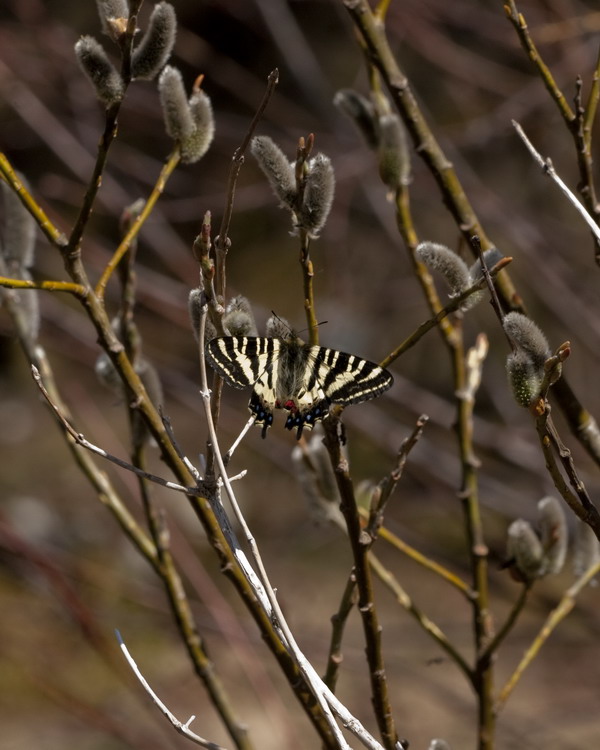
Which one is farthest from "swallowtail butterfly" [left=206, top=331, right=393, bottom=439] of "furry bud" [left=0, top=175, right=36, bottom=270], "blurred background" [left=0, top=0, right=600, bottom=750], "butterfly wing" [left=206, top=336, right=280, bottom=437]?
"blurred background" [left=0, top=0, right=600, bottom=750]

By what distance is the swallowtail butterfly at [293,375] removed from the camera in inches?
39.2

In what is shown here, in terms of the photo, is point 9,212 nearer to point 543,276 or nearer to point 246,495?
point 543,276

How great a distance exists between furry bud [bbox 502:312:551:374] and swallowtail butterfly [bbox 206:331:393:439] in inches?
6.2

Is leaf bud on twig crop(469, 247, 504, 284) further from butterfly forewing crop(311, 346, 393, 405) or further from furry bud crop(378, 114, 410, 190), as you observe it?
furry bud crop(378, 114, 410, 190)

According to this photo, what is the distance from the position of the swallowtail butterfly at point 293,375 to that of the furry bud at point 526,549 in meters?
0.26

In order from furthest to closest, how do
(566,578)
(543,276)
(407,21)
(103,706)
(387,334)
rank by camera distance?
1. (387,334)
2. (566,578)
3. (103,706)
4. (407,21)
5. (543,276)

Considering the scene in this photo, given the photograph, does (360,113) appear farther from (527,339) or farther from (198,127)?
(527,339)

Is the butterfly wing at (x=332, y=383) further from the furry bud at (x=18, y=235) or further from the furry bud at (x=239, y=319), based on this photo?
the furry bud at (x=18, y=235)

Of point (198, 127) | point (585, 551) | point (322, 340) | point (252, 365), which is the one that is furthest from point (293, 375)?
point (322, 340)

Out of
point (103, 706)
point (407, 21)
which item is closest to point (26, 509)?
point (103, 706)

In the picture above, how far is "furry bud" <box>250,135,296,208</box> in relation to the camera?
0.94 meters

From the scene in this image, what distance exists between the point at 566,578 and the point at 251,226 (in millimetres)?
2571

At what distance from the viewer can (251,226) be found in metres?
5.15

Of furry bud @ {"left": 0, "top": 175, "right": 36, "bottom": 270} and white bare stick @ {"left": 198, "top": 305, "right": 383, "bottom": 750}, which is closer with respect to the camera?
white bare stick @ {"left": 198, "top": 305, "right": 383, "bottom": 750}
